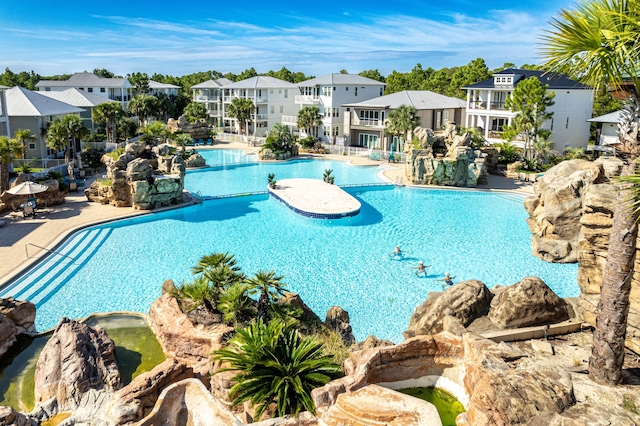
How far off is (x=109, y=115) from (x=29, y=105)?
9.07m

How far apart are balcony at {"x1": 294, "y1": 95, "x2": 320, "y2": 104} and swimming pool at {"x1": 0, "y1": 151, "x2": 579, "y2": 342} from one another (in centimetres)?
2945

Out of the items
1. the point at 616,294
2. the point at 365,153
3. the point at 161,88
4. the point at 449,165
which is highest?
the point at 161,88

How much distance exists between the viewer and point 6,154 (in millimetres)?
25688

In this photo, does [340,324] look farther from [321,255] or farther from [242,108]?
[242,108]

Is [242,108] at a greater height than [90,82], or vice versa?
[90,82]

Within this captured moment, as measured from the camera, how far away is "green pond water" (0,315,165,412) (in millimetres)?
10609

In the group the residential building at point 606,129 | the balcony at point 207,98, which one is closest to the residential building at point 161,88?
the balcony at point 207,98

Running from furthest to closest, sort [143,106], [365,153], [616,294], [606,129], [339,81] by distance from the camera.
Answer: [143,106] < [339,81] < [365,153] < [606,129] < [616,294]

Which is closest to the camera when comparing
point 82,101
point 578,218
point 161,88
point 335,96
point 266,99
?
point 578,218

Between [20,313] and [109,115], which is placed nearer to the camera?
[20,313]

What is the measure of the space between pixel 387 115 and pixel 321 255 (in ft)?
103

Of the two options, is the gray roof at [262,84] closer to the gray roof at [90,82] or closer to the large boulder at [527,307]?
the gray roof at [90,82]

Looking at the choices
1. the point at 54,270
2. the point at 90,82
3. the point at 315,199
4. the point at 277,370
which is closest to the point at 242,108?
the point at 90,82

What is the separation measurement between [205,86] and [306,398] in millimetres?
67062
